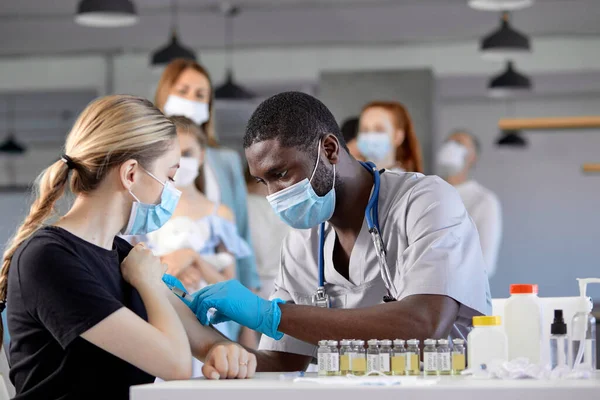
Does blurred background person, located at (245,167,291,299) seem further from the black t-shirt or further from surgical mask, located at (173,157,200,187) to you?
the black t-shirt

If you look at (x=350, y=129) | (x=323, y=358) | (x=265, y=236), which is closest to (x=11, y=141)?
(x=265, y=236)

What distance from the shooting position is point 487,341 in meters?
1.76

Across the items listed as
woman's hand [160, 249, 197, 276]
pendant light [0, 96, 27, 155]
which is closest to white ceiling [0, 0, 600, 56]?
pendant light [0, 96, 27, 155]

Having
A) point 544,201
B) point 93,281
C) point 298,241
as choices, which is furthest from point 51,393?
point 544,201

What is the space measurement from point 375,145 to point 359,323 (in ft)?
7.66

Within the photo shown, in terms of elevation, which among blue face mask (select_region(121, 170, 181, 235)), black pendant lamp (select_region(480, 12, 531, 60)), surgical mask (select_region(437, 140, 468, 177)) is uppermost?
black pendant lamp (select_region(480, 12, 531, 60))

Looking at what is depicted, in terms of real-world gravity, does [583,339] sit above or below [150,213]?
below

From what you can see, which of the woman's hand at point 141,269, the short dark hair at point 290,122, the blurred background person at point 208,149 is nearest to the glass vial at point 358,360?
the woman's hand at point 141,269

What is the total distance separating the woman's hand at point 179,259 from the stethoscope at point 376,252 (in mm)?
1189

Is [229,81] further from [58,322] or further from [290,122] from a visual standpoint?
[58,322]

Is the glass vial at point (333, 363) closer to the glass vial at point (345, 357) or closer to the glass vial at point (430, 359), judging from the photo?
the glass vial at point (345, 357)

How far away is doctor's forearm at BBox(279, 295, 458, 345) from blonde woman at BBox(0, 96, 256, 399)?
18cm

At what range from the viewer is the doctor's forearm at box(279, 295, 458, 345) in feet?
6.78

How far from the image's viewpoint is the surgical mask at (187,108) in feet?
12.5
